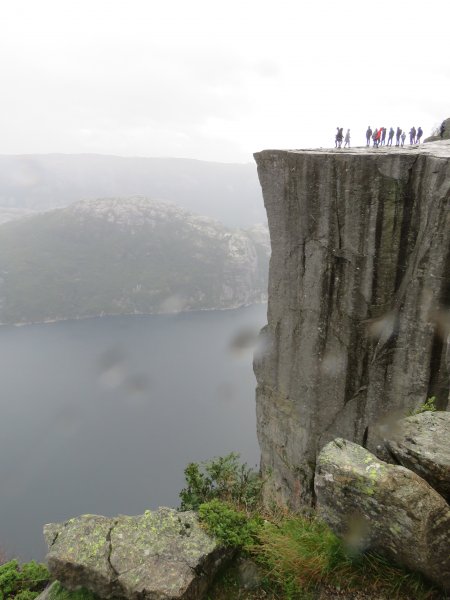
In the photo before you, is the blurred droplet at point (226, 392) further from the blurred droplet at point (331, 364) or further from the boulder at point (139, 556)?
the boulder at point (139, 556)

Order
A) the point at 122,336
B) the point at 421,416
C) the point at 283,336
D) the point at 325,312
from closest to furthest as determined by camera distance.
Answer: the point at 421,416 → the point at 325,312 → the point at 283,336 → the point at 122,336

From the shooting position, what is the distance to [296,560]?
667 centimetres

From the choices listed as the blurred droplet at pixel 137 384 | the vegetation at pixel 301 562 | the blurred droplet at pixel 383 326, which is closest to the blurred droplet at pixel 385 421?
the blurred droplet at pixel 383 326

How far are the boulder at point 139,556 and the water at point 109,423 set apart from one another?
7300 centimetres

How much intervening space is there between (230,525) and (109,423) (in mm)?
107877

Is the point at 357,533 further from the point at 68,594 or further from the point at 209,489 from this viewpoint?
the point at 209,489

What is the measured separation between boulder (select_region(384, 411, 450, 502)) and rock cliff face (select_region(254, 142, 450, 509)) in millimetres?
6873

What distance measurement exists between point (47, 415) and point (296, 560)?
11828cm

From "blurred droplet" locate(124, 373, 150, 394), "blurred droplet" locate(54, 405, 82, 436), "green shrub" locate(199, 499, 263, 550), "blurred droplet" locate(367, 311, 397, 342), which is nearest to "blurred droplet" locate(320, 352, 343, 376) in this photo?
"blurred droplet" locate(367, 311, 397, 342)

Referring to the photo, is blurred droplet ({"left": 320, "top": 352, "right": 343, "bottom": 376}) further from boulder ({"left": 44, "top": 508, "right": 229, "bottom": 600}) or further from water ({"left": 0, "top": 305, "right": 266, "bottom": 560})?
water ({"left": 0, "top": 305, "right": 266, "bottom": 560})

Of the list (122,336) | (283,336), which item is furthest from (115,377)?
(283,336)

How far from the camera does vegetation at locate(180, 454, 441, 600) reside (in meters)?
5.98

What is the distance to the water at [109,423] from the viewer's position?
3164 inches

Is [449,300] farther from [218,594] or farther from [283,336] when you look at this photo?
[218,594]
